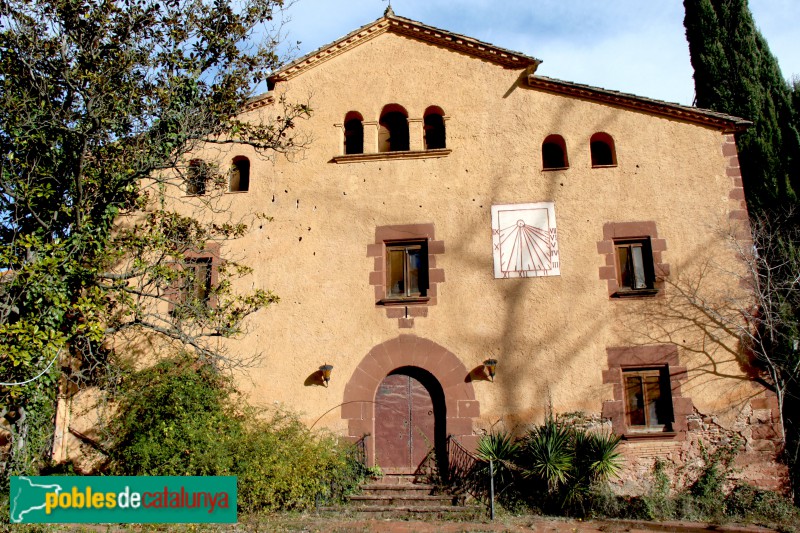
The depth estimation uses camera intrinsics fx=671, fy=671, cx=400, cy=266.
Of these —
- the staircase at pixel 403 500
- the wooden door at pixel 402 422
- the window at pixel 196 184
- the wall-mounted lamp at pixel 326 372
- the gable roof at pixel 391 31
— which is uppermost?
the gable roof at pixel 391 31

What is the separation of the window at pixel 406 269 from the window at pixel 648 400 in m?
4.14

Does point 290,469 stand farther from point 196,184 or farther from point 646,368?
point 646,368

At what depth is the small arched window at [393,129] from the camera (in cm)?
1392

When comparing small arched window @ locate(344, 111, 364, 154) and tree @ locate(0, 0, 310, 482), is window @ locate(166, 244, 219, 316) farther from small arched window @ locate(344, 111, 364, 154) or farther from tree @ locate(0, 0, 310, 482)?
small arched window @ locate(344, 111, 364, 154)

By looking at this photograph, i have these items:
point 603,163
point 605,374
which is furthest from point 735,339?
point 603,163

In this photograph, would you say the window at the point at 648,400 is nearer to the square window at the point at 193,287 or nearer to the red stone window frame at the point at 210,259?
the square window at the point at 193,287

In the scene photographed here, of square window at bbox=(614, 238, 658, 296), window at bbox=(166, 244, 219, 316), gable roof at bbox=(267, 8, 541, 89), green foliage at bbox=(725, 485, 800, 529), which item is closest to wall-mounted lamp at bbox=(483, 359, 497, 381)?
square window at bbox=(614, 238, 658, 296)

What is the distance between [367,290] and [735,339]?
6.72m

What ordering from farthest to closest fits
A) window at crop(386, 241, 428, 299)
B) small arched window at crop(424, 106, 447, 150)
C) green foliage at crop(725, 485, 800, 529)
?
small arched window at crop(424, 106, 447, 150), window at crop(386, 241, 428, 299), green foliage at crop(725, 485, 800, 529)

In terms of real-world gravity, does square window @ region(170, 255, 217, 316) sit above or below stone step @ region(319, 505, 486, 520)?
above

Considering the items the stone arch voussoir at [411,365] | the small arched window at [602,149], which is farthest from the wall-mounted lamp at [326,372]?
the small arched window at [602,149]

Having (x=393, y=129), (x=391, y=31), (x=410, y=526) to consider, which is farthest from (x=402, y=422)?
(x=391, y=31)

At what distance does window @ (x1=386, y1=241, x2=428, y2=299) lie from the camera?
1304 centimetres

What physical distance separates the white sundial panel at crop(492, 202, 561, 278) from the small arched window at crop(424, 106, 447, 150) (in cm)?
192
